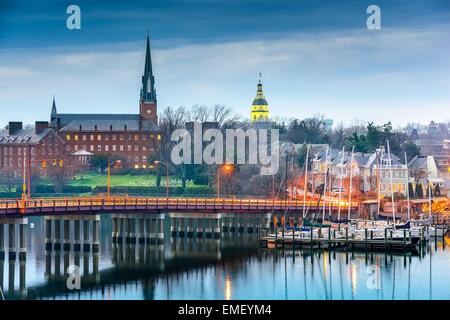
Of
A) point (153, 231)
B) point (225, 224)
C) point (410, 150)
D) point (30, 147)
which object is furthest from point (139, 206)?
point (30, 147)

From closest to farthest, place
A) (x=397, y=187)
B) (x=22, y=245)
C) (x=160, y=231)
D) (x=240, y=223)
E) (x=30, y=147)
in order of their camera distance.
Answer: (x=22, y=245), (x=160, y=231), (x=240, y=223), (x=397, y=187), (x=30, y=147)

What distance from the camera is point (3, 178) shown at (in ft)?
596

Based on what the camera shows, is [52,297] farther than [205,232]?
No

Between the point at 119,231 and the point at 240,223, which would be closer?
the point at 119,231

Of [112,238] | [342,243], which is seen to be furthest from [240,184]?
[342,243]

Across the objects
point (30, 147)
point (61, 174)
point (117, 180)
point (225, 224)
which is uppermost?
point (30, 147)

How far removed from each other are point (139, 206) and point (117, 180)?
279ft

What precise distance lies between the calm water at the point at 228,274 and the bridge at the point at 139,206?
426 centimetres

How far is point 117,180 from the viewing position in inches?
A: 6998

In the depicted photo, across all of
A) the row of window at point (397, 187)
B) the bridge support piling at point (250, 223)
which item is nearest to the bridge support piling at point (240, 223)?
the bridge support piling at point (250, 223)

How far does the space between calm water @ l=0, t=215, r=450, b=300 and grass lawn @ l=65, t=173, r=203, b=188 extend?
253 ft

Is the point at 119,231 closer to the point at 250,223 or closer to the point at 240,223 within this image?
the point at 250,223

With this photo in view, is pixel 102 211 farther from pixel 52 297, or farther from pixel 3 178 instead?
pixel 3 178
